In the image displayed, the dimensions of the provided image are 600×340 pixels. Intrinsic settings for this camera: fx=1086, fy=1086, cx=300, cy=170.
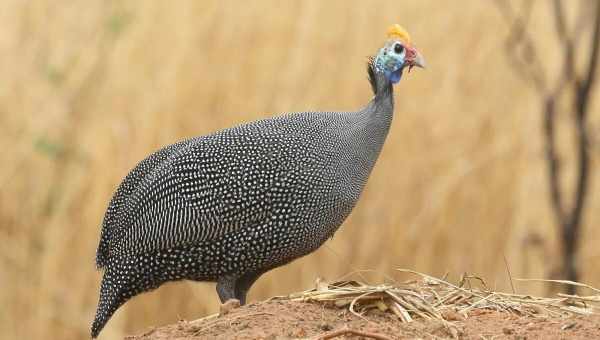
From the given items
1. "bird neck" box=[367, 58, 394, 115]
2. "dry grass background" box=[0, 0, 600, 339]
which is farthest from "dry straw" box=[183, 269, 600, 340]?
"dry grass background" box=[0, 0, 600, 339]

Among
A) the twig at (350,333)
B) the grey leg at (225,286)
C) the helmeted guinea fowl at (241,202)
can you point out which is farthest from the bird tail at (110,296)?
the twig at (350,333)

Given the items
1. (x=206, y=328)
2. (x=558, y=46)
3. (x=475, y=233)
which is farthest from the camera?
(x=558, y=46)

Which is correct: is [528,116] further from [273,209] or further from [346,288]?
[346,288]

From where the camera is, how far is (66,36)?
5207 millimetres

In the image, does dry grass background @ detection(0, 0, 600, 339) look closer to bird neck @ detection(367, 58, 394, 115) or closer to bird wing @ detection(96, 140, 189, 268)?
bird wing @ detection(96, 140, 189, 268)

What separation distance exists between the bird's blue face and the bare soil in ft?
4.27

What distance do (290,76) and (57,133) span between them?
1.12 meters

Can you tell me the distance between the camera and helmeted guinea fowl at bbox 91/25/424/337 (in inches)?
128

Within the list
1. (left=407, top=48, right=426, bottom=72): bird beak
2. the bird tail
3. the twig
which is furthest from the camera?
(left=407, top=48, right=426, bottom=72): bird beak

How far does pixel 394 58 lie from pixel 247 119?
1.54 meters

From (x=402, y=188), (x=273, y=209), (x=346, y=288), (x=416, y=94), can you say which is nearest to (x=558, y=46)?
(x=416, y=94)

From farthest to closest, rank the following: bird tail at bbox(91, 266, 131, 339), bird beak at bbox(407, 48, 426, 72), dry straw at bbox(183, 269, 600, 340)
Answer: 1. bird beak at bbox(407, 48, 426, 72)
2. bird tail at bbox(91, 266, 131, 339)
3. dry straw at bbox(183, 269, 600, 340)

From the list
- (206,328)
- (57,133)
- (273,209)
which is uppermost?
(57,133)

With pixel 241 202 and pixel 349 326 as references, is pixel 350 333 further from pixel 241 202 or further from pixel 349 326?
pixel 241 202
